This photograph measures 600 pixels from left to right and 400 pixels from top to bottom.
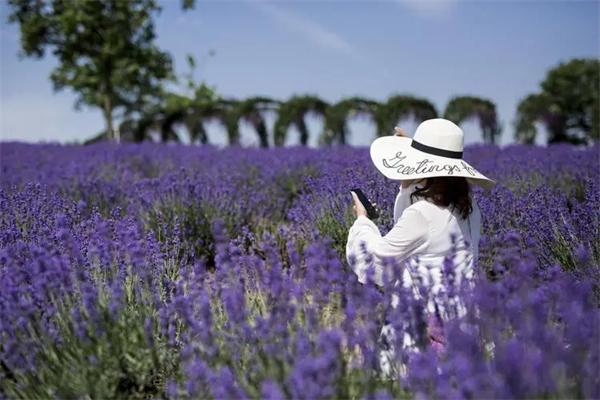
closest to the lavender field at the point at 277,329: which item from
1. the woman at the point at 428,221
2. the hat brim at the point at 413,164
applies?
the woman at the point at 428,221

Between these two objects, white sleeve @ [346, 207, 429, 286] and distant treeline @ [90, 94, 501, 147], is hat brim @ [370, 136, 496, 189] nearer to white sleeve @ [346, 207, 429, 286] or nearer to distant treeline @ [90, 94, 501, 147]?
white sleeve @ [346, 207, 429, 286]

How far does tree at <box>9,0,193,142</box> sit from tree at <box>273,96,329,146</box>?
4062 millimetres

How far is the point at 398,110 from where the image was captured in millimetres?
19203

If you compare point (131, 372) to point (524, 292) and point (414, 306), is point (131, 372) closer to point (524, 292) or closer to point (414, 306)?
point (414, 306)

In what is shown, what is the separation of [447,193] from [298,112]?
1909 centimetres

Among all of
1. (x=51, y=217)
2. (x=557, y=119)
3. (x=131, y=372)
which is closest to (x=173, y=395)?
(x=131, y=372)

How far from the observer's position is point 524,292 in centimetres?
174

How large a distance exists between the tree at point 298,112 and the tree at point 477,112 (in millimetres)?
4267

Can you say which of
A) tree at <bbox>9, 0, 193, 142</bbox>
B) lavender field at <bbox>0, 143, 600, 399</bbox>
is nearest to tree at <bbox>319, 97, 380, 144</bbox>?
tree at <bbox>9, 0, 193, 142</bbox>

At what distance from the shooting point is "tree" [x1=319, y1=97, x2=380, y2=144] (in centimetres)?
1981

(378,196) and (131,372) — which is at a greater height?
(378,196)

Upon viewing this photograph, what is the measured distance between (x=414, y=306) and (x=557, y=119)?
98.0 feet

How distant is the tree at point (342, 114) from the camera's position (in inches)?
780

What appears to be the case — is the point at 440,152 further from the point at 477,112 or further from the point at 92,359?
the point at 477,112
